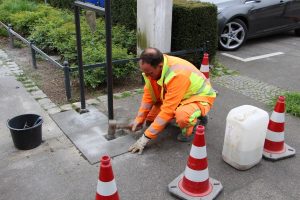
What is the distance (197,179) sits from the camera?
3.13 metres

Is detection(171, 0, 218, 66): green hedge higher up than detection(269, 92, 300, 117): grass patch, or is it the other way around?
detection(171, 0, 218, 66): green hedge

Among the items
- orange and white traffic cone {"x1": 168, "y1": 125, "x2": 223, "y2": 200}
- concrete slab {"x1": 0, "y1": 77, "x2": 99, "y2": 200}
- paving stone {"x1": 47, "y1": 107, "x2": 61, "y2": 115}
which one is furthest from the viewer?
paving stone {"x1": 47, "y1": 107, "x2": 61, "y2": 115}

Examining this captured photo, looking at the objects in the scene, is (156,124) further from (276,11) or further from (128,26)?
(276,11)

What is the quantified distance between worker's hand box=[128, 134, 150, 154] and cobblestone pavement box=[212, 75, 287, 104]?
2.49 metres

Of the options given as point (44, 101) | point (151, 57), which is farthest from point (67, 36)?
point (151, 57)

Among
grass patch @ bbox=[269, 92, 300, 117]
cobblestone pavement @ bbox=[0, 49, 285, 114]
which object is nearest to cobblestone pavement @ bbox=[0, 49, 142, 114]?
cobblestone pavement @ bbox=[0, 49, 285, 114]

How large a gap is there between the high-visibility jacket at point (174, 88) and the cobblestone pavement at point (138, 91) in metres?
1.55

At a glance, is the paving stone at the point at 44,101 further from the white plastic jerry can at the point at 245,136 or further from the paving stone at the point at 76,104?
the white plastic jerry can at the point at 245,136

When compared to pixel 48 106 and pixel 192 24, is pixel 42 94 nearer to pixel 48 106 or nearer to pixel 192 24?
pixel 48 106

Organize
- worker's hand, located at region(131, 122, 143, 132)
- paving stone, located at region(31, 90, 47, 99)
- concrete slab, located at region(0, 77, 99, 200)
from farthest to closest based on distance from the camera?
1. paving stone, located at region(31, 90, 47, 99)
2. worker's hand, located at region(131, 122, 143, 132)
3. concrete slab, located at region(0, 77, 99, 200)

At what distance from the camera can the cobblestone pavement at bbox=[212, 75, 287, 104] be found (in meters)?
5.74

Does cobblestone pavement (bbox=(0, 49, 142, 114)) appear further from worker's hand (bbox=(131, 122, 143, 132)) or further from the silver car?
the silver car

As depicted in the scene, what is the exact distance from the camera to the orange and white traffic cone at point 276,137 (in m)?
3.79

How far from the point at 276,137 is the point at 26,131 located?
2792mm
